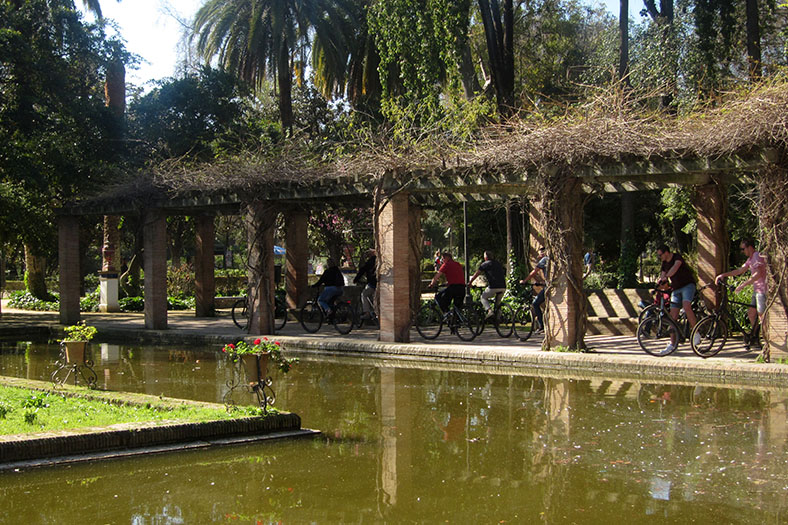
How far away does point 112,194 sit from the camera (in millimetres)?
19453

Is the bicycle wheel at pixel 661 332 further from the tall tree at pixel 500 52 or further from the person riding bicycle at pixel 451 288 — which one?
the tall tree at pixel 500 52

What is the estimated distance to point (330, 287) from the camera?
18.2m

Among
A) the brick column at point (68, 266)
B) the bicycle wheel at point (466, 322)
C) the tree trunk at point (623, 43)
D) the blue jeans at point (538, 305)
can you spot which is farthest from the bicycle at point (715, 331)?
the brick column at point (68, 266)

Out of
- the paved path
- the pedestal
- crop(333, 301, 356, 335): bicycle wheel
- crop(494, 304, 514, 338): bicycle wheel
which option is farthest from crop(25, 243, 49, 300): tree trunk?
crop(494, 304, 514, 338): bicycle wheel

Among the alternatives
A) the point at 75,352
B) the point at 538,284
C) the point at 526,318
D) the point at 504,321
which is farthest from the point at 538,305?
the point at 75,352

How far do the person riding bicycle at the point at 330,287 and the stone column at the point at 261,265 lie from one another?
3.70 feet

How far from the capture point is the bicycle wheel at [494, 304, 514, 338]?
16.7 m

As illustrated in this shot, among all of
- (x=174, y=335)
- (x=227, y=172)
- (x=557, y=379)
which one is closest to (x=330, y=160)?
(x=227, y=172)

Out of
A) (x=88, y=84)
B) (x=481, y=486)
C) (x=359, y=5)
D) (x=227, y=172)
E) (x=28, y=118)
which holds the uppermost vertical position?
(x=359, y=5)

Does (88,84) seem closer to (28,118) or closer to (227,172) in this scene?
(28,118)

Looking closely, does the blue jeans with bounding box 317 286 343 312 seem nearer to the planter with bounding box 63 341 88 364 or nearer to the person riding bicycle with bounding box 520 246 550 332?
the person riding bicycle with bounding box 520 246 550 332

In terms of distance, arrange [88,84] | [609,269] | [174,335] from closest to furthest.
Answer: [174,335], [88,84], [609,269]

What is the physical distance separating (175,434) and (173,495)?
153cm

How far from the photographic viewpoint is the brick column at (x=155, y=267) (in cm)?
1953
